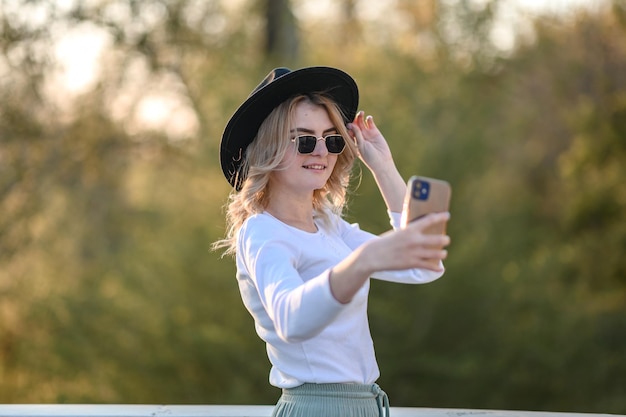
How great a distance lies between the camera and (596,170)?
1067cm

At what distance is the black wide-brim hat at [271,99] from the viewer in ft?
6.98

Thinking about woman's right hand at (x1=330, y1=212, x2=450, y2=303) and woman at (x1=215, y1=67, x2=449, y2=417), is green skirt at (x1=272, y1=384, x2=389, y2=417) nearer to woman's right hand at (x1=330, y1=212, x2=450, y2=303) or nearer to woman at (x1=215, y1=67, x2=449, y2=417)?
→ woman at (x1=215, y1=67, x2=449, y2=417)

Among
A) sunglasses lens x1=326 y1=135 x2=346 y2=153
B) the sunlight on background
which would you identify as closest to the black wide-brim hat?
sunglasses lens x1=326 y1=135 x2=346 y2=153

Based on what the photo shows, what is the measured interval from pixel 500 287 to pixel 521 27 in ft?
15.8

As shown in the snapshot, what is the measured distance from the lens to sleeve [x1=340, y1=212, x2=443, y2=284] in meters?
2.23

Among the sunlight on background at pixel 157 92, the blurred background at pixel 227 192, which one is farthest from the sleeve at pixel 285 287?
the sunlight on background at pixel 157 92

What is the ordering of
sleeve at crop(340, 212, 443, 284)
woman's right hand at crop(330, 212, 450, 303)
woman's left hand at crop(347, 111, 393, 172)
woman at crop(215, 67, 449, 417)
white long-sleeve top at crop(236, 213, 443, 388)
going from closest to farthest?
woman's right hand at crop(330, 212, 450, 303), white long-sleeve top at crop(236, 213, 443, 388), woman at crop(215, 67, 449, 417), sleeve at crop(340, 212, 443, 284), woman's left hand at crop(347, 111, 393, 172)

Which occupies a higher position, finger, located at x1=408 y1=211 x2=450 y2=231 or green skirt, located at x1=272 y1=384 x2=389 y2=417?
finger, located at x1=408 y1=211 x2=450 y2=231

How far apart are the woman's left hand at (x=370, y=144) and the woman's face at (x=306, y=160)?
17 cm

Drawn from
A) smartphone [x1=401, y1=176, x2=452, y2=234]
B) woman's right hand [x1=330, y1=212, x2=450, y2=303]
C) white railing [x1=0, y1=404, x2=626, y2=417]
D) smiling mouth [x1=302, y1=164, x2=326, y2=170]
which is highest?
smiling mouth [x1=302, y1=164, x2=326, y2=170]

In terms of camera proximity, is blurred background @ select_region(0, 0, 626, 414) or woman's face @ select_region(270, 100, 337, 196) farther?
blurred background @ select_region(0, 0, 626, 414)

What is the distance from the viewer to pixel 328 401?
208 centimetres

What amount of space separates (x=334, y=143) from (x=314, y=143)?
2.5 inches

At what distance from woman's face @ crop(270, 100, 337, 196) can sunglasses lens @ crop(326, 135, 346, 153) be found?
0.05ft
